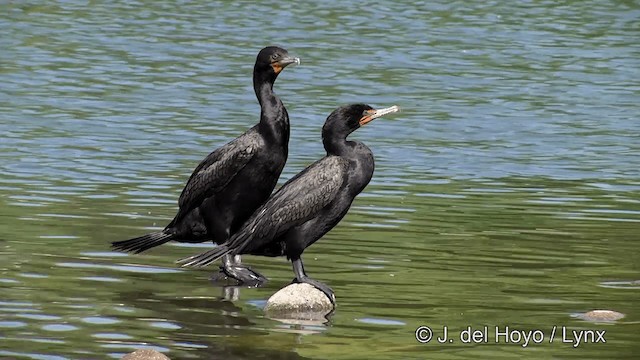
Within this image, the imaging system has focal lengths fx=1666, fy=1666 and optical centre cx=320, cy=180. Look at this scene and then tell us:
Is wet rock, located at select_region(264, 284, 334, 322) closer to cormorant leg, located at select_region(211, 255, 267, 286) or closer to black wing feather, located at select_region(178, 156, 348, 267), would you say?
black wing feather, located at select_region(178, 156, 348, 267)

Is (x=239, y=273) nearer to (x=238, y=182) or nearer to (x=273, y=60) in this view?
(x=238, y=182)

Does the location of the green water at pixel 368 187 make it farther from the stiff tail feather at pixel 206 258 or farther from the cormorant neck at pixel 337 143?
the cormorant neck at pixel 337 143

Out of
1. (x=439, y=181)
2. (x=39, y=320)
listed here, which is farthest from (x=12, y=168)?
(x=39, y=320)

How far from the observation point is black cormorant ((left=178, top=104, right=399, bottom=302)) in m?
11.2

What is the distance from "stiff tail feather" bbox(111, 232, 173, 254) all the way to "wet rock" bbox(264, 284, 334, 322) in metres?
1.70

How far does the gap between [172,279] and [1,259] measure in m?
1.28

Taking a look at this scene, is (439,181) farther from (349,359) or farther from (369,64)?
(369,64)

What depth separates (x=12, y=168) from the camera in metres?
17.0

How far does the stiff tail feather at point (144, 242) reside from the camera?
12.2 metres

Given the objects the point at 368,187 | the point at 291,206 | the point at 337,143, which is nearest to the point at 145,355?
the point at 291,206

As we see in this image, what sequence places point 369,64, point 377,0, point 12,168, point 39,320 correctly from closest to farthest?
point 39,320, point 12,168, point 369,64, point 377,0

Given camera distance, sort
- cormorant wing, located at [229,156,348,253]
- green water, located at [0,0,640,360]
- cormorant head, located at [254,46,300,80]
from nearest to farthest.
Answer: green water, located at [0,0,640,360], cormorant wing, located at [229,156,348,253], cormorant head, located at [254,46,300,80]

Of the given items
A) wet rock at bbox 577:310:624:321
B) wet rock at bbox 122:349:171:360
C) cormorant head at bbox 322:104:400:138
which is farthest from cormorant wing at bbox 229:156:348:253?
wet rock at bbox 122:349:171:360

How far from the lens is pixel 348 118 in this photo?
11477 millimetres
